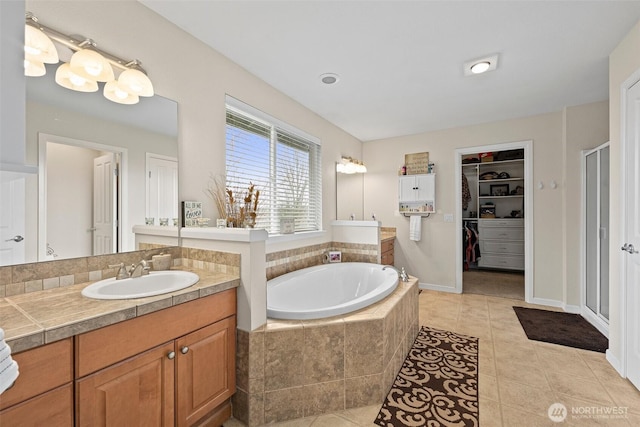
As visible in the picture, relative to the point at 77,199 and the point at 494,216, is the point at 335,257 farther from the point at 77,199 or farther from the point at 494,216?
the point at 494,216

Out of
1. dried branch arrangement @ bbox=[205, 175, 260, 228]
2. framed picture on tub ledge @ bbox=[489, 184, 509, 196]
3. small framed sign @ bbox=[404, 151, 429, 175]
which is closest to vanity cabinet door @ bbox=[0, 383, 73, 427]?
dried branch arrangement @ bbox=[205, 175, 260, 228]

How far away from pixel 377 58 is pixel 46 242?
2444 millimetres

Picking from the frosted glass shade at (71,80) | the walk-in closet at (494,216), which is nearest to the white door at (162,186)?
the frosted glass shade at (71,80)

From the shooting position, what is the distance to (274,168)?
2.86 meters

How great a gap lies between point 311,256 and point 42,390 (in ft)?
8.10

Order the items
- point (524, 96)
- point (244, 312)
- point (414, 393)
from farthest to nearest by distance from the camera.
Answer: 1. point (524, 96)
2. point (414, 393)
3. point (244, 312)

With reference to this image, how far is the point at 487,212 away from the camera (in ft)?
18.2

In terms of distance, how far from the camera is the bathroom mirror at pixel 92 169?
1.30 m

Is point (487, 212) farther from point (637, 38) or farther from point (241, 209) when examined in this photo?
point (241, 209)

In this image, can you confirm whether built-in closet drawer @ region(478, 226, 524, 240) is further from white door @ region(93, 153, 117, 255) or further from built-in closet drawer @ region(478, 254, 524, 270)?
white door @ region(93, 153, 117, 255)

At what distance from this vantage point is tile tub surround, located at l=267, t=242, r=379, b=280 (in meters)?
2.70

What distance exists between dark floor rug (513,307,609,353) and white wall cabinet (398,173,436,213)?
174 centimetres

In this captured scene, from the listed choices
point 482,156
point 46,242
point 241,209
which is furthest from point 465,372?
point 482,156

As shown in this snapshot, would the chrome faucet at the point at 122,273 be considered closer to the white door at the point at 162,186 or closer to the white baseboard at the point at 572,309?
the white door at the point at 162,186
